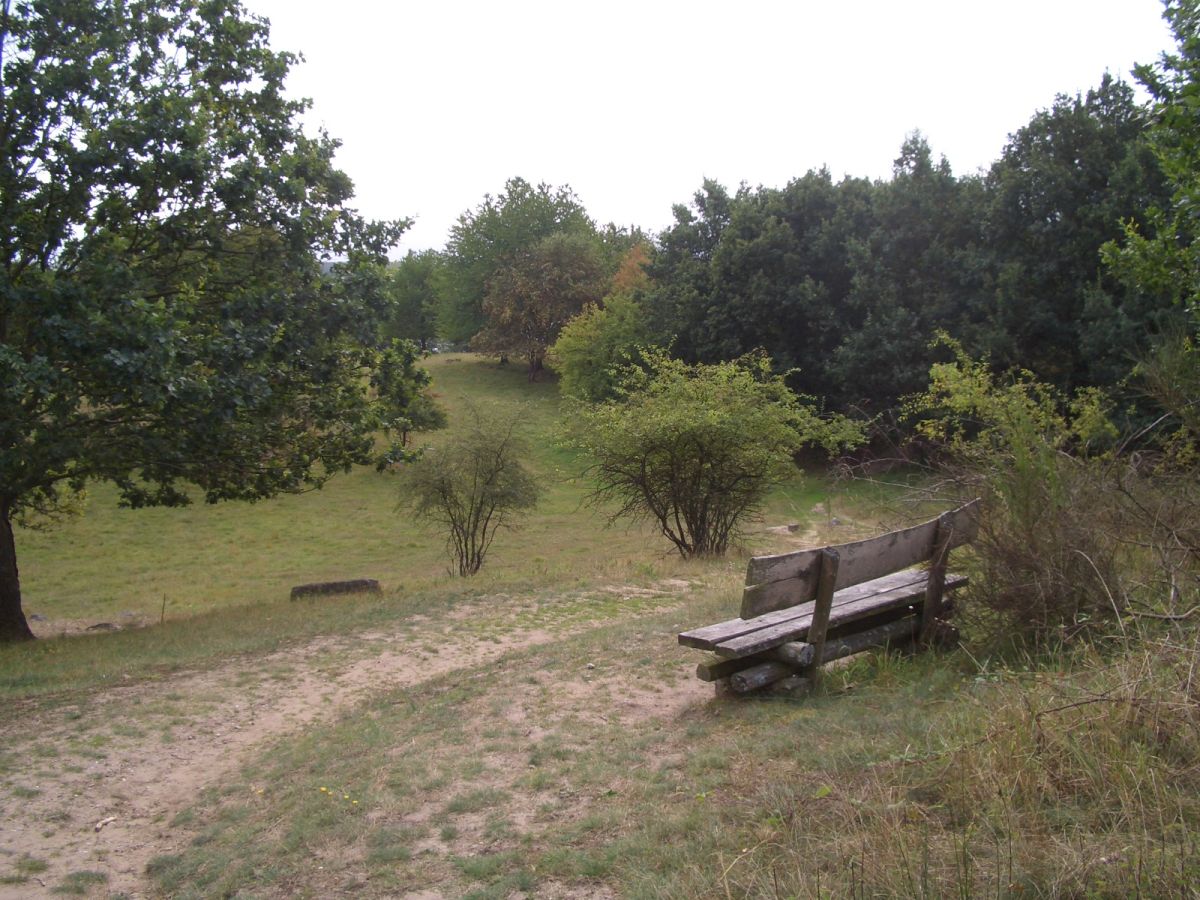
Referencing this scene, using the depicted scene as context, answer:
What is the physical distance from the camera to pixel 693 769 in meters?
5.25

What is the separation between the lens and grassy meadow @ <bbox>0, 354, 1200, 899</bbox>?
3.50 meters

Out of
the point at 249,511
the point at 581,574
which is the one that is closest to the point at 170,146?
the point at 581,574

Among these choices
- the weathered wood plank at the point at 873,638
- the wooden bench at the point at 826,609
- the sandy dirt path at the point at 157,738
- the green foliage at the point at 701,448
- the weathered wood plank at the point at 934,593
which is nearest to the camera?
the sandy dirt path at the point at 157,738

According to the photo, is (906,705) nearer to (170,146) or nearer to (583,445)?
(170,146)

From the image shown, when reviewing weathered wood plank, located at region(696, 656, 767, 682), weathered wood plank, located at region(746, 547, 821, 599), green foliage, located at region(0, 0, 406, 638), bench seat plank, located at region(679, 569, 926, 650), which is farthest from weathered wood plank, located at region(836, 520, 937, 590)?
green foliage, located at region(0, 0, 406, 638)

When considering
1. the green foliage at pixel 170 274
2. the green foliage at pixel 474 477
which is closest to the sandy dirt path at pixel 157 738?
the green foliage at pixel 170 274

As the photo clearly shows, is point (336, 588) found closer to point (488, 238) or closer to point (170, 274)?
point (170, 274)

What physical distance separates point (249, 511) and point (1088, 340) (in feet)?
99.4

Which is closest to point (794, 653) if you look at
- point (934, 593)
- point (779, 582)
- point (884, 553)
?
point (779, 582)

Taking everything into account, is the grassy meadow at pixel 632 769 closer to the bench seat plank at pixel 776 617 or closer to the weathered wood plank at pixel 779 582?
the bench seat plank at pixel 776 617

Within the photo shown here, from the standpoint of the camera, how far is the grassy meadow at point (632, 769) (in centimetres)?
350

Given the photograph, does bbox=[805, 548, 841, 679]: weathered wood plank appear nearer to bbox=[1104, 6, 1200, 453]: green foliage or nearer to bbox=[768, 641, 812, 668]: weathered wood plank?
bbox=[768, 641, 812, 668]: weathered wood plank

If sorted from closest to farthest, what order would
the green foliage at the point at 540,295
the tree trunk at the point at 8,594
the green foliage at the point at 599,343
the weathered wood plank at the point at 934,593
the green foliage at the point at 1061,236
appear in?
the weathered wood plank at the point at 934,593 < the tree trunk at the point at 8,594 < the green foliage at the point at 1061,236 < the green foliage at the point at 599,343 < the green foliage at the point at 540,295

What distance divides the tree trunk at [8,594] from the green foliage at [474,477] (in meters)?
9.05
